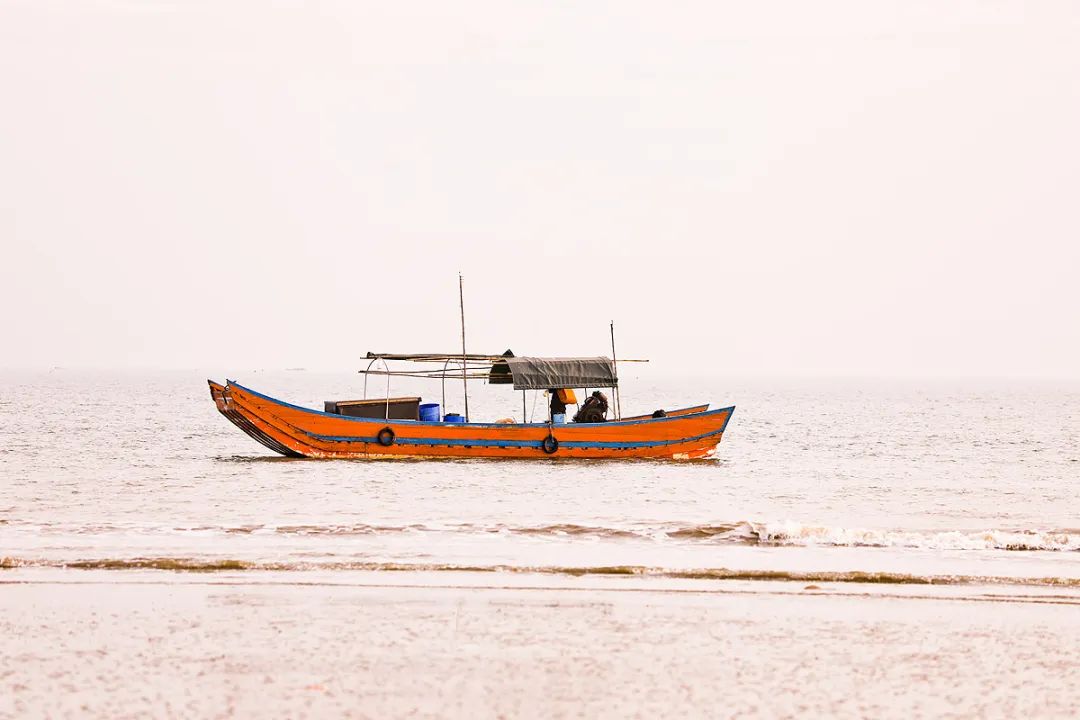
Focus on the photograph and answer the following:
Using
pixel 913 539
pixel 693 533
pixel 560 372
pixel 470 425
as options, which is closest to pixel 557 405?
pixel 560 372

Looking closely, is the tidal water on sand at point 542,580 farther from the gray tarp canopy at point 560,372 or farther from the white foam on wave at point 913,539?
the gray tarp canopy at point 560,372

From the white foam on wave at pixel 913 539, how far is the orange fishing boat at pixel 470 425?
43.9 ft

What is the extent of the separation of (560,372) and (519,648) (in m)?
21.3

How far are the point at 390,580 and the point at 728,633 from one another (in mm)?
4002

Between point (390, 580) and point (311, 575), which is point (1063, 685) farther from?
point (311, 575)

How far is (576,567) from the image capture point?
509 inches

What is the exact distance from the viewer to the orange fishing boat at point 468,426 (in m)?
29.2

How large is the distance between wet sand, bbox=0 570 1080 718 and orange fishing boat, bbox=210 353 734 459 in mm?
16940

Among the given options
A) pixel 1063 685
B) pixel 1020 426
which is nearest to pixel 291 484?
pixel 1063 685

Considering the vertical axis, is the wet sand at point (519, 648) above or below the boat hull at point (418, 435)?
below

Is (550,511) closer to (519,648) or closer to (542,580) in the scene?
(542,580)

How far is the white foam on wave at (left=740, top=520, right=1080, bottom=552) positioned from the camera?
15.3m

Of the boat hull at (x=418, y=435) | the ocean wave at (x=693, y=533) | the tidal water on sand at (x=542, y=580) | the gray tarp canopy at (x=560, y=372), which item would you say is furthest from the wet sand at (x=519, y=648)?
the gray tarp canopy at (x=560, y=372)

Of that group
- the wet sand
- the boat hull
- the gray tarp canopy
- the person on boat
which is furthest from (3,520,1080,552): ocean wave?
the person on boat
